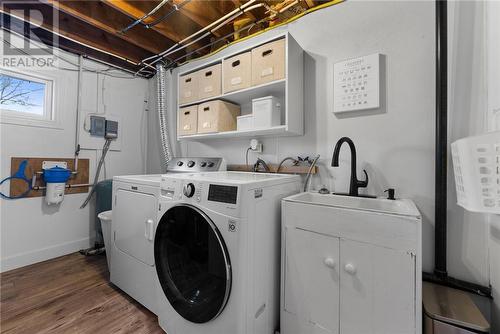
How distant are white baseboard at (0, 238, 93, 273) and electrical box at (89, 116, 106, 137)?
1290mm

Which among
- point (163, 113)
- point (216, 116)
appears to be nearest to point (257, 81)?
point (216, 116)

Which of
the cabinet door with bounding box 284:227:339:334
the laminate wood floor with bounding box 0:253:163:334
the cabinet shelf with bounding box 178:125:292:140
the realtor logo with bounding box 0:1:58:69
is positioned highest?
the realtor logo with bounding box 0:1:58:69

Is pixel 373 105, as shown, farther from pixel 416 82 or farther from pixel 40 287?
pixel 40 287

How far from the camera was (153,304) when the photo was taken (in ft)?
4.80

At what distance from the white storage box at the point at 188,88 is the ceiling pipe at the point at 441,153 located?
1821 millimetres

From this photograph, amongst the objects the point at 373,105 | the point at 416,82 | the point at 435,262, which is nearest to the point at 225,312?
the point at 435,262

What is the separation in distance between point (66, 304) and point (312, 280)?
5.97ft

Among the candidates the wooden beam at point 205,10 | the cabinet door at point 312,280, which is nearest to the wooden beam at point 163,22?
the wooden beam at point 205,10

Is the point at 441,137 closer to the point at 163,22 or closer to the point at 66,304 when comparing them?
the point at 163,22

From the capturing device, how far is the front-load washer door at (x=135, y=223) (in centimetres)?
145

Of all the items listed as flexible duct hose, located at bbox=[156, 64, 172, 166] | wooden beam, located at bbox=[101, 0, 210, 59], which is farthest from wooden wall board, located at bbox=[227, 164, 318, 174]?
wooden beam, located at bbox=[101, 0, 210, 59]

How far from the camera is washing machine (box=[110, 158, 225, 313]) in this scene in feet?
4.78

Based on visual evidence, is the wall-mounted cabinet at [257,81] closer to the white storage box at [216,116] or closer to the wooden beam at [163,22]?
the white storage box at [216,116]

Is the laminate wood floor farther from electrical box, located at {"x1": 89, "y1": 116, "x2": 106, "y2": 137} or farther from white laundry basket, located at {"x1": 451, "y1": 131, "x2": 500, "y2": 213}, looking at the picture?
white laundry basket, located at {"x1": 451, "y1": 131, "x2": 500, "y2": 213}
